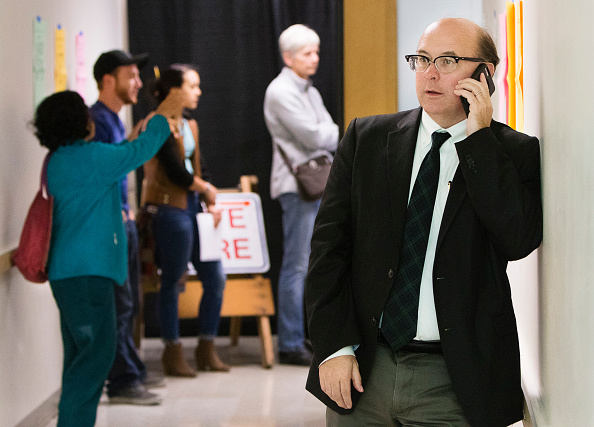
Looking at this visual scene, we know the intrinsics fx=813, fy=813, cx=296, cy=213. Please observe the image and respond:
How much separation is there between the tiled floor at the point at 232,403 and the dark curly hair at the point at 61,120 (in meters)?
1.50

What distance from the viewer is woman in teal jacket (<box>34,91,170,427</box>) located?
11.1 feet

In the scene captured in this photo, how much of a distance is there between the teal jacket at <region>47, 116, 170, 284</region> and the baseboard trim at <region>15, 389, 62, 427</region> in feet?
2.75

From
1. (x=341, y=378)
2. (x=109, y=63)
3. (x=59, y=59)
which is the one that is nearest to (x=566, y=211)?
(x=341, y=378)

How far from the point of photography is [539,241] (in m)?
1.64

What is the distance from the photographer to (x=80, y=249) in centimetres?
339

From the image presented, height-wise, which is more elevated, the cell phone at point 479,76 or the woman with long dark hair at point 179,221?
the cell phone at point 479,76

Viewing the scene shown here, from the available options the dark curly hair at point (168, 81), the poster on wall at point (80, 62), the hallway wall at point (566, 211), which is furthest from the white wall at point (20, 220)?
the hallway wall at point (566, 211)

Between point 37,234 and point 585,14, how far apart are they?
2.65 meters

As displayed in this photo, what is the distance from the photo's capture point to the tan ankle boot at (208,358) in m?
5.05

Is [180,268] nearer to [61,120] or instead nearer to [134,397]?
[134,397]

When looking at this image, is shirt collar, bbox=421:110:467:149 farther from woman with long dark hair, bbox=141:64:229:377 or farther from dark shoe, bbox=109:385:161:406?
woman with long dark hair, bbox=141:64:229:377

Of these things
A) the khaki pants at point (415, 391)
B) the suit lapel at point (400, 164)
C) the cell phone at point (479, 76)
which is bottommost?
the khaki pants at point (415, 391)

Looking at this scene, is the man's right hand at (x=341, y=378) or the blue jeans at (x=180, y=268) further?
the blue jeans at (x=180, y=268)

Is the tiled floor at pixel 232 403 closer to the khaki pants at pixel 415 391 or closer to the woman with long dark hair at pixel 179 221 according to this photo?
the woman with long dark hair at pixel 179 221
